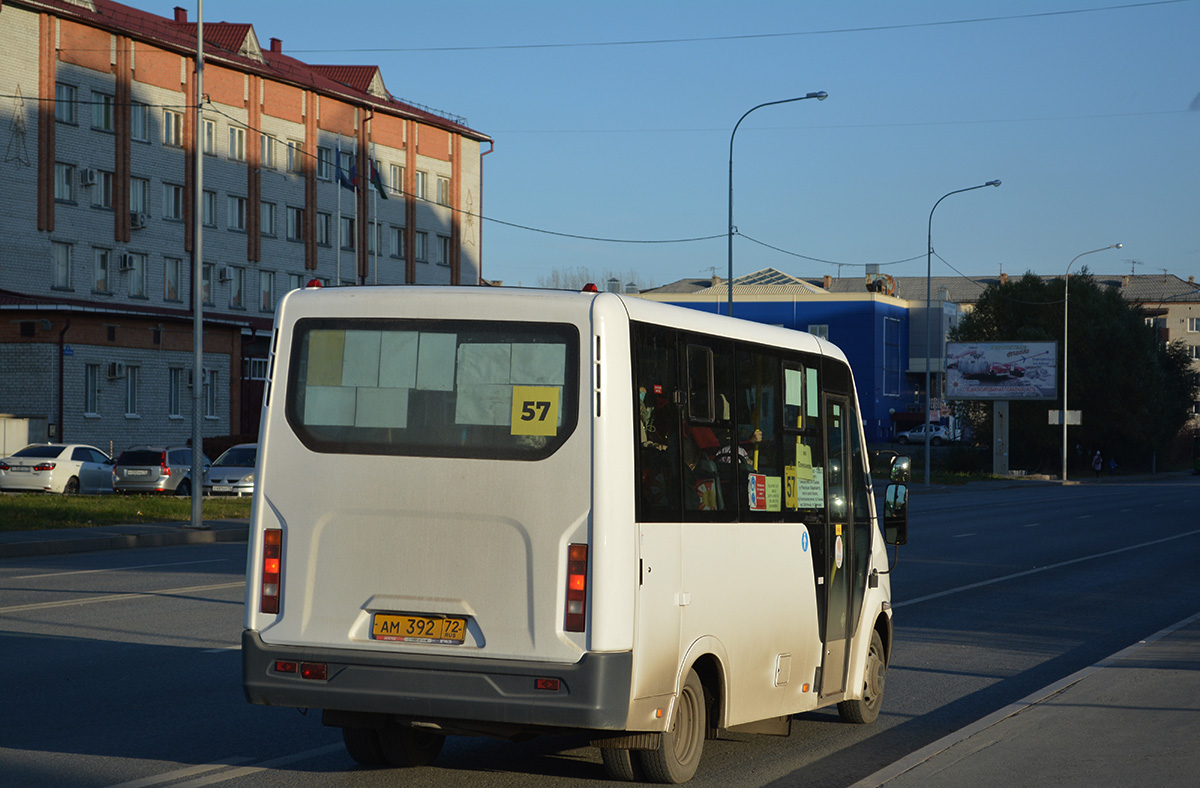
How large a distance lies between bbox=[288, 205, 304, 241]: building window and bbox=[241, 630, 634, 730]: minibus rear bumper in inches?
2294

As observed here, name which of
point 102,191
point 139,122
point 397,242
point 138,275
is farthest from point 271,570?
point 397,242

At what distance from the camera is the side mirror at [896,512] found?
329 inches

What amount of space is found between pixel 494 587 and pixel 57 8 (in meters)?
49.9

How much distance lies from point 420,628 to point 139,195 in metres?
52.0

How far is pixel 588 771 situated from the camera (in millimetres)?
7027

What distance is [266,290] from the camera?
61.2 metres

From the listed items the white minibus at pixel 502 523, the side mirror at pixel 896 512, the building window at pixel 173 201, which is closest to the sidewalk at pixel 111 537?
the side mirror at pixel 896 512

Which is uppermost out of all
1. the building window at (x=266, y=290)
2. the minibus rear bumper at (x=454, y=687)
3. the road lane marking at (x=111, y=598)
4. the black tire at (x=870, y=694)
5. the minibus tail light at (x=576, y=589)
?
the building window at (x=266, y=290)

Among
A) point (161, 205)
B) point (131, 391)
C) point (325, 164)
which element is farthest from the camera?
point (325, 164)

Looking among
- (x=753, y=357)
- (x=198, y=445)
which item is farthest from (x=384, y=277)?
(x=753, y=357)

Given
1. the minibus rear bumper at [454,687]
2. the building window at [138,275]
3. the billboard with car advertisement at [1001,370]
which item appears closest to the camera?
the minibus rear bumper at [454,687]

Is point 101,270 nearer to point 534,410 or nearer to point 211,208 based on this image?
point 211,208

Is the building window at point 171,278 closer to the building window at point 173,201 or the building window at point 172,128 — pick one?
the building window at point 173,201

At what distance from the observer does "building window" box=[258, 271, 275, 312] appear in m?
60.8
